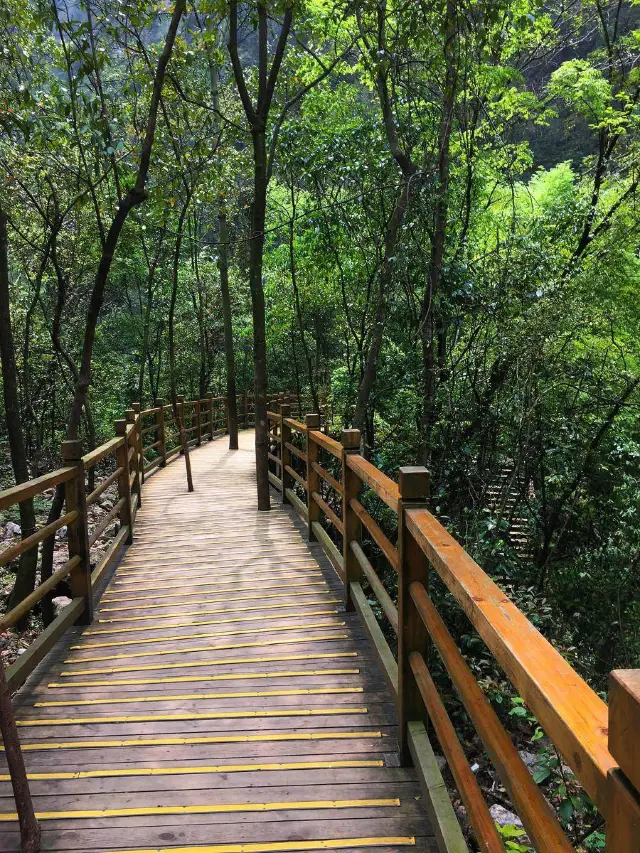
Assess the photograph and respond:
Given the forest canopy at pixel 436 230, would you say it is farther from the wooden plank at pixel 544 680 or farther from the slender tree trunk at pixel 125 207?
the wooden plank at pixel 544 680

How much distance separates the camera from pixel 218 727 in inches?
107

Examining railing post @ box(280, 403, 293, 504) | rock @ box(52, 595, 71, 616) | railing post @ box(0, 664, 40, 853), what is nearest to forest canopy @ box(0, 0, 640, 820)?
railing post @ box(280, 403, 293, 504)

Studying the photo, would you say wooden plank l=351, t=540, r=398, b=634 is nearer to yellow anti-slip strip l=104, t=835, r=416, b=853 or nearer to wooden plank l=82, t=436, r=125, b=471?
yellow anti-slip strip l=104, t=835, r=416, b=853

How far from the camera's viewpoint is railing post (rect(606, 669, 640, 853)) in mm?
713

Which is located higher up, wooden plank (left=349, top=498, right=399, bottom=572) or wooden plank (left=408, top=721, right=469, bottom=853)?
wooden plank (left=349, top=498, right=399, bottom=572)

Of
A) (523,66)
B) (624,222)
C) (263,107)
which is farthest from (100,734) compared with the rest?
(523,66)

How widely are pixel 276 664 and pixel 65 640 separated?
1.42 meters

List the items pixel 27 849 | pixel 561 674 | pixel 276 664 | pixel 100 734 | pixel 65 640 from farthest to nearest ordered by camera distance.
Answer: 1. pixel 65 640
2. pixel 276 664
3. pixel 100 734
4. pixel 27 849
5. pixel 561 674

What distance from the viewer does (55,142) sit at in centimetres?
500

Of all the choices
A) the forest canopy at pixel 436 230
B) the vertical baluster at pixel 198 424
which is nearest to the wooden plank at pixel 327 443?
the forest canopy at pixel 436 230

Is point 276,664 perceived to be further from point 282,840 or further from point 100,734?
point 282,840

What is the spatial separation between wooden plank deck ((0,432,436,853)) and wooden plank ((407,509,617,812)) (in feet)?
3.57

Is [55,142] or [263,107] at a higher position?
[263,107]

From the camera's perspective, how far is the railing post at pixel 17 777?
1.93 meters
